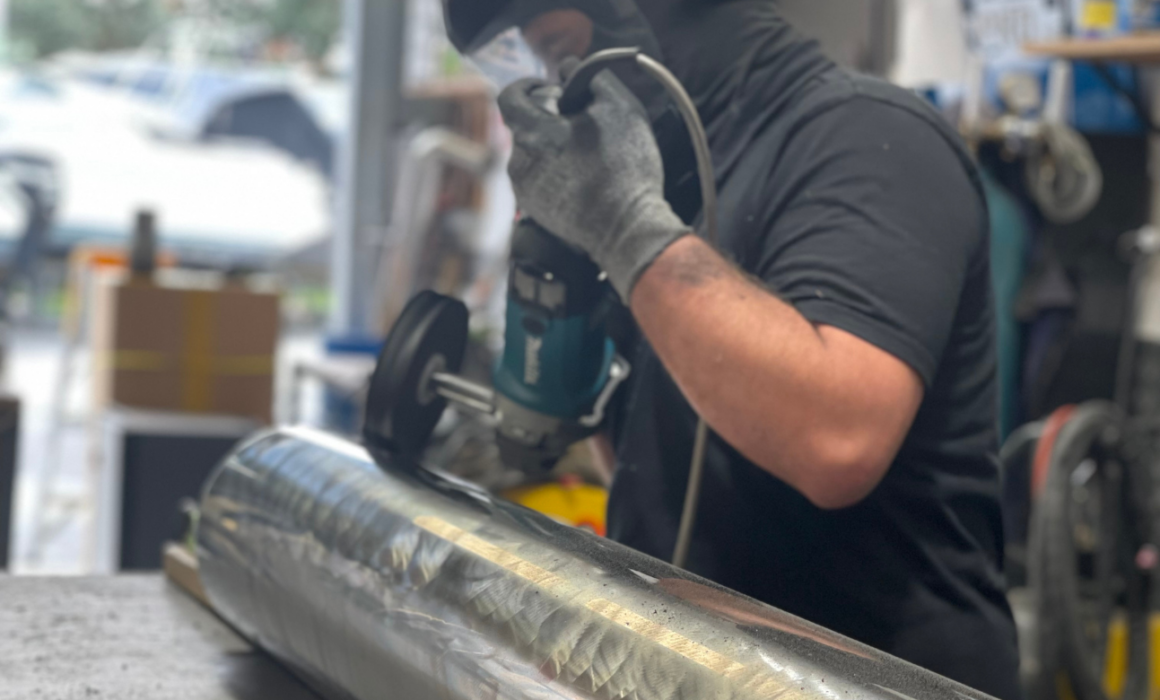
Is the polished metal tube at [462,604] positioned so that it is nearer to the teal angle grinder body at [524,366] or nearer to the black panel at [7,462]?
the teal angle grinder body at [524,366]

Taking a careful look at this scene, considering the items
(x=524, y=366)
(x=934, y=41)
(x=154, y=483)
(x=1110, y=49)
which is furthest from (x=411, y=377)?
(x=154, y=483)

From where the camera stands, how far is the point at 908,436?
2.83ft

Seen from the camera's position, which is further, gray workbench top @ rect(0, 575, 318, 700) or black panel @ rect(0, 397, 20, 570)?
black panel @ rect(0, 397, 20, 570)

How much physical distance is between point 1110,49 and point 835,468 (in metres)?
1.88

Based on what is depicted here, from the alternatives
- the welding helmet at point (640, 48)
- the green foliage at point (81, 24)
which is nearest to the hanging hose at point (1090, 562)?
the welding helmet at point (640, 48)

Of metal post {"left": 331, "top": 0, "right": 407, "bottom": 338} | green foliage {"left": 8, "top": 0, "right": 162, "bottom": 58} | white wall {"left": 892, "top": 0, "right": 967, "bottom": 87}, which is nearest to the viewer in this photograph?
white wall {"left": 892, "top": 0, "right": 967, "bottom": 87}

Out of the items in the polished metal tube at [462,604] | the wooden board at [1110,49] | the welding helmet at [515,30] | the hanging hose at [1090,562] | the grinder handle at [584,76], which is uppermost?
the wooden board at [1110,49]

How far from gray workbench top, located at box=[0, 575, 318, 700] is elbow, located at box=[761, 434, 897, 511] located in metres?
0.38

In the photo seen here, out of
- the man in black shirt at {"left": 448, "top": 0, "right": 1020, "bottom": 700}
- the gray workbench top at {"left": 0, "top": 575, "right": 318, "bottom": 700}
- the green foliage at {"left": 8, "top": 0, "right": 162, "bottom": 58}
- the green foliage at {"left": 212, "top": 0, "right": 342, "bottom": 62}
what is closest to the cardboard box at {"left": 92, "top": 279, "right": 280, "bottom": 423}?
the gray workbench top at {"left": 0, "top": 575, "right": 318, "bottom": 700}

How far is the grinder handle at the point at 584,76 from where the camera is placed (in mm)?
724

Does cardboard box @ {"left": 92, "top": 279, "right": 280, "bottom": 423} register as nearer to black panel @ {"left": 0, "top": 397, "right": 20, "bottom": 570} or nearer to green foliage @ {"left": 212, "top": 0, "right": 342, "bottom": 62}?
black panel @ {"left": 0, "top": 397, "right": 20, "bottom": 570}

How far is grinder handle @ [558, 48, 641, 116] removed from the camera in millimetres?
724

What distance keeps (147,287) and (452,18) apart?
2298 millimetres

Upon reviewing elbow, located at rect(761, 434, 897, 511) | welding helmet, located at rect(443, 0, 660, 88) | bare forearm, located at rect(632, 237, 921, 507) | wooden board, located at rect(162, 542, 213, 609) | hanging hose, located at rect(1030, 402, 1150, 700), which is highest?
welding helmet, located at rect(443, 0, 660, 88)
